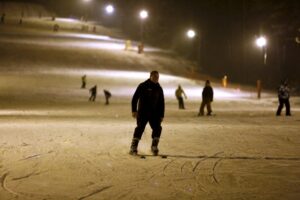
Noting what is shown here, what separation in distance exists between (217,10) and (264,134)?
165ft

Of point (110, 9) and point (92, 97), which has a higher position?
point (110, 9)

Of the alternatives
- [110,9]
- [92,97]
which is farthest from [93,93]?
[110,9]

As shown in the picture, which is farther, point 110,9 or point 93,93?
point 110,9

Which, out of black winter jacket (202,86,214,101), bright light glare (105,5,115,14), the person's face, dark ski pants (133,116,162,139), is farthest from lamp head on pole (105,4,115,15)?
dark ski pants (133,116,162,139)

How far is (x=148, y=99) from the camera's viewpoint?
10.8 metres

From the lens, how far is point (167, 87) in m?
39.2

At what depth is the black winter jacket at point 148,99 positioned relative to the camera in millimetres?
10805

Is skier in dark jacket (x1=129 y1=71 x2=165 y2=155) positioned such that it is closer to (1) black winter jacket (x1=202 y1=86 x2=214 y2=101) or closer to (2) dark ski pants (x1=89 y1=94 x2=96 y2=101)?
(1) black winter jacket (x1=202 y1=86 x2=214 y2=101)

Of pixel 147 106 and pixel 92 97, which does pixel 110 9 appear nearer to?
pixel 92 97

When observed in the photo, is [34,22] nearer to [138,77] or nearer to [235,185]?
[138,77]

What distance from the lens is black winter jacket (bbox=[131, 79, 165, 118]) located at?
35.4 feet

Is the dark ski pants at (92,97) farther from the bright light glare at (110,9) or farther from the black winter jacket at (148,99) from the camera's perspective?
the bright light glare at (110,9)

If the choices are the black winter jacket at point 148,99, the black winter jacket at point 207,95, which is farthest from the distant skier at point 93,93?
the black winter jacket at point 148,99

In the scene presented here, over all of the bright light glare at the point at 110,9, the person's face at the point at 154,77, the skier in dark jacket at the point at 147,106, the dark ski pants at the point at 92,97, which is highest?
the bright light glare at the point at 110,9
